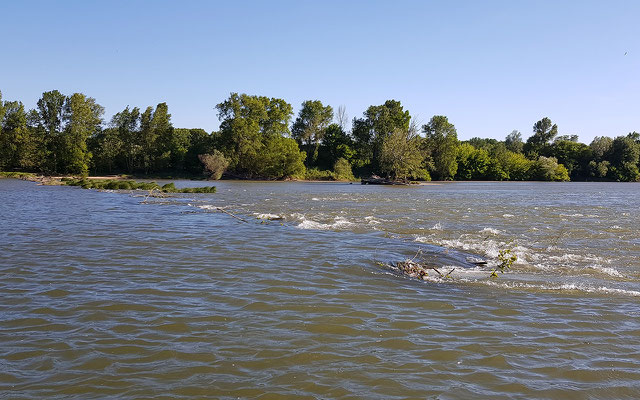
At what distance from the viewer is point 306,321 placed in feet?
22.3

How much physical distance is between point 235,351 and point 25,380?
2.30m

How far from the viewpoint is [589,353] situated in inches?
224

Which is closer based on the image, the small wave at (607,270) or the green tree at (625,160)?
the small wave at (607,270)

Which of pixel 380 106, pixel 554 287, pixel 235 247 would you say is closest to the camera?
pixel 554 287

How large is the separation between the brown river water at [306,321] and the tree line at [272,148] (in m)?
62.4

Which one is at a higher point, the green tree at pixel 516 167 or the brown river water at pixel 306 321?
the green tree at pixel 516 167

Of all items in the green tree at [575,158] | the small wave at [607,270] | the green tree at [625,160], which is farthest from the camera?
the green tree at [575,158]

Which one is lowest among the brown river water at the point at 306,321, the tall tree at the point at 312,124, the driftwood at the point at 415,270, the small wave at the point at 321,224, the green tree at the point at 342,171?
the brown river water at the point at 306,321

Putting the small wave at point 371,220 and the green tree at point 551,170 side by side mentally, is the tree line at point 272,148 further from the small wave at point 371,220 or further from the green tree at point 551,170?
the small wave at point 371,220

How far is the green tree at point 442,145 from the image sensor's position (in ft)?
329

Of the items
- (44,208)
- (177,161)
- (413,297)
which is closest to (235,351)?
(413,297)

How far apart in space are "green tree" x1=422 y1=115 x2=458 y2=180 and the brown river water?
292ft

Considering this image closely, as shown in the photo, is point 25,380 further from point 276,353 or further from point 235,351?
point 276,353

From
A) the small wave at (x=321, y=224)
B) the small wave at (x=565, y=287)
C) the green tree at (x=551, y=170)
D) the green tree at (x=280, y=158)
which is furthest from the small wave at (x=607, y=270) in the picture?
the green tree at (x=551, y=170)
